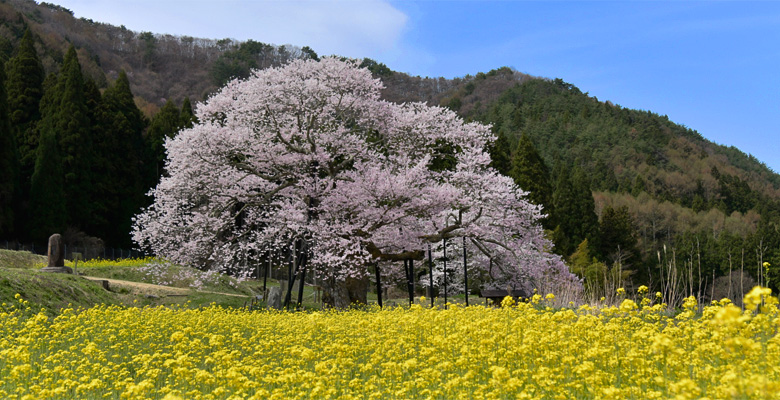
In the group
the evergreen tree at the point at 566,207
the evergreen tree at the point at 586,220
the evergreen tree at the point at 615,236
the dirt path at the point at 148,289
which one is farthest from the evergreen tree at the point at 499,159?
the dirt path at the point at 148,289

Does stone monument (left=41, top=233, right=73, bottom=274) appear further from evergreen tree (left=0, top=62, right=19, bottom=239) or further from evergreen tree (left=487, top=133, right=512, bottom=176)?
evergreen tree (left=487, top=133, right=512, bottom=176)

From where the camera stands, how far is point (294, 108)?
16797 mm

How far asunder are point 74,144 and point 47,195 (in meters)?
3.15

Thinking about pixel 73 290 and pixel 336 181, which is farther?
pixel 336 181

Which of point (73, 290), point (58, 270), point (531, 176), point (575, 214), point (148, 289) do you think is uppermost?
point (531, 176)

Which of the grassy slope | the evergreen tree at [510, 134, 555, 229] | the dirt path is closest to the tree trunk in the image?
the grassy slope

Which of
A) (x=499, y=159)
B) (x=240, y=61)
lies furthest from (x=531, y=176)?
(x=240, y=61)

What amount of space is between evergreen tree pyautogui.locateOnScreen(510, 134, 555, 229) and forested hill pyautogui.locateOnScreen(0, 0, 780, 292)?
3.3 inches

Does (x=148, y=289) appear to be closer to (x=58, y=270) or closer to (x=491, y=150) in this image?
(x=58, y=270)

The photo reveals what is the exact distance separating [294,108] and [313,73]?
1200 millimetres

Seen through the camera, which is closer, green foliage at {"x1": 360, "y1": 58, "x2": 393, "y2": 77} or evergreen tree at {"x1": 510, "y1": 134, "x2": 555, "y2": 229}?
evergreen tree at {"x1": 510, "y1": 134, "x2": 555, "y2": 229}

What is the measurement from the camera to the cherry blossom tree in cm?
1594

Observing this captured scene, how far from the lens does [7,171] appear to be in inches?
1072

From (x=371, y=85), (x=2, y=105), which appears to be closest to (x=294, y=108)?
(x=371, y=85)
